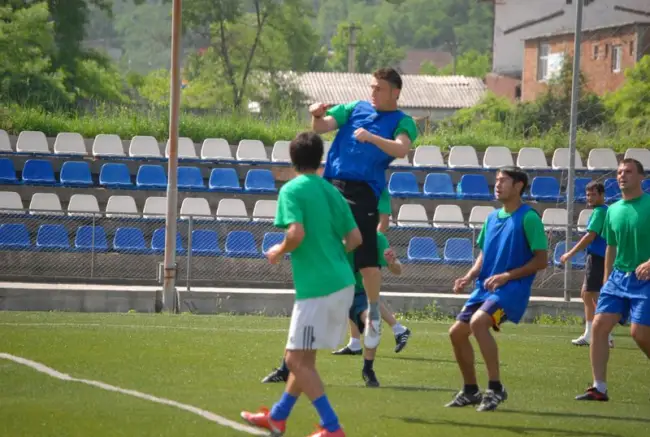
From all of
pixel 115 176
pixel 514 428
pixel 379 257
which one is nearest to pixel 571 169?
pixel 115 176

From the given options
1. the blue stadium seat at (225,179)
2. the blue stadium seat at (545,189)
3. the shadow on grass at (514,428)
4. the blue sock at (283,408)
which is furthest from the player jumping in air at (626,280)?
the blue stadium seat at (545,189)

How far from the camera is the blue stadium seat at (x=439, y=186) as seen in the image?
25094mm

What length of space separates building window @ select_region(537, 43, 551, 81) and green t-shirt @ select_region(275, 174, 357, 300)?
5613cm

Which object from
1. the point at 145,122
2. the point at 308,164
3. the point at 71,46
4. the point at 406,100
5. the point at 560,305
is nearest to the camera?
the point at 308,164

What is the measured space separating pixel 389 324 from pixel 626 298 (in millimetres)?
2834

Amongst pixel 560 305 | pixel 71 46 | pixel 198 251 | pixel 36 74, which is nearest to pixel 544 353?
pixel 560 305

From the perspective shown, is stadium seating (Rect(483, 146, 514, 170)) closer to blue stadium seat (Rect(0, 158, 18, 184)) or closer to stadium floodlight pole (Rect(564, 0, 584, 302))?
stadium floodlight pole (Rect(564, 0, 584, 302))

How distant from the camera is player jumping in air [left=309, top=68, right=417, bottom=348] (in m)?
10.1

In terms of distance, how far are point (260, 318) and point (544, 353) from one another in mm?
4951

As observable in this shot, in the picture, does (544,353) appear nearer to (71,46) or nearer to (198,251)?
(198,251)

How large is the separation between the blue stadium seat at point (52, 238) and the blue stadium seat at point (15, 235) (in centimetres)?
28

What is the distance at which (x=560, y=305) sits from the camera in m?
20.4

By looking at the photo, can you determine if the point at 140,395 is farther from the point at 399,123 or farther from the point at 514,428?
the point at 399,123

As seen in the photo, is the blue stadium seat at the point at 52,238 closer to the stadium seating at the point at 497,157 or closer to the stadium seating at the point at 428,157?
the stadium seating at the point at 428,157
